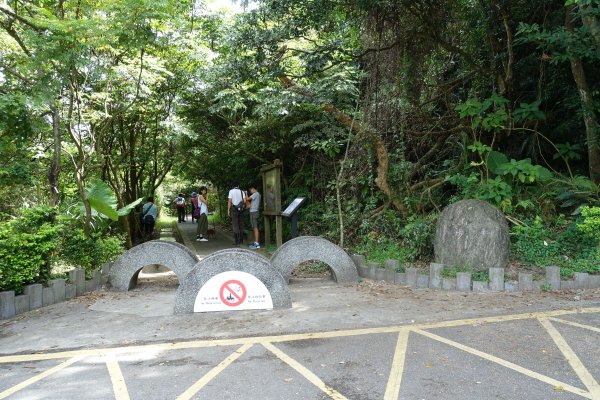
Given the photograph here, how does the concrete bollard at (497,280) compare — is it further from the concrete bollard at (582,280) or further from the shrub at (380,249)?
the shrub at (380,249)

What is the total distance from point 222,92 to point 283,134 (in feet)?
7.48

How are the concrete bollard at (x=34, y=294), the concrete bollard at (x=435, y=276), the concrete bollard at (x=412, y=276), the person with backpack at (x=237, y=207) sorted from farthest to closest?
the person with backpack at (x=237, y=207), the concrete bollard at (x=412, y=276), the concrete bollard at (x=435, y=276), the concrete bollard at (x=34, y=294)

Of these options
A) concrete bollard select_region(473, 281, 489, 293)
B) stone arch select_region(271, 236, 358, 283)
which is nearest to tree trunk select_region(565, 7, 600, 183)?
concrete bollard select_region(473, 281, 489, 293)

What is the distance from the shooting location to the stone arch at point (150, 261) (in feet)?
25.2

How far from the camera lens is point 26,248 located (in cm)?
654

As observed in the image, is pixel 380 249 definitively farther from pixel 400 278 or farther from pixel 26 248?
pixel 26 248

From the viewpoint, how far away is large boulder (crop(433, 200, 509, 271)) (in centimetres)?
758

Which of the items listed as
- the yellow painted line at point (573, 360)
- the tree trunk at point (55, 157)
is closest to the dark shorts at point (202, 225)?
the tree trunk at point (55, 157)

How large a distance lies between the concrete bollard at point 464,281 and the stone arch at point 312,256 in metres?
1.74

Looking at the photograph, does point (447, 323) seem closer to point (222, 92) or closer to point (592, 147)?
point (592, 147)

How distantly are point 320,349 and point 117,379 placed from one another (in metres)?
1.97

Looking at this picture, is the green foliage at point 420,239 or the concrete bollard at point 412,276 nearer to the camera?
the concrete bollard at point 412,276

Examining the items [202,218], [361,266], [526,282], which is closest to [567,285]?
[526,282]

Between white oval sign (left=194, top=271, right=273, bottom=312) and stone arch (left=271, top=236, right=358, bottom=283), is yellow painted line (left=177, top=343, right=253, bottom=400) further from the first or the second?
stone arch (left=271, top=236, right=358, bottom=283)
